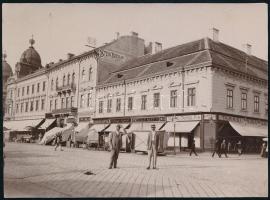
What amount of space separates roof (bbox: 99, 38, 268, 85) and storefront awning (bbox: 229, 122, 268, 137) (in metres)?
3.66

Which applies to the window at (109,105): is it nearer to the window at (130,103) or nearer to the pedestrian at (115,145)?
the window at (130,103)

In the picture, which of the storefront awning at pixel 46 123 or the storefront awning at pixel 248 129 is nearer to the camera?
the storefront awning at pixel 248 129

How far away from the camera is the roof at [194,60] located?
82.8 ft

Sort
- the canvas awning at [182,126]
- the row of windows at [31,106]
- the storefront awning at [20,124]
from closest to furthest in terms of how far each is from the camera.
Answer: the canvas awning at [182,126]
the storefront awning at [20,124]
the row of windows at [31,106]

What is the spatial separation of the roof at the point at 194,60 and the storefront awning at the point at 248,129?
12.0 ft

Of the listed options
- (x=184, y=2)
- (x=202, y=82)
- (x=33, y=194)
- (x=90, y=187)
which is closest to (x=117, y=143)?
(x=90, y=187)

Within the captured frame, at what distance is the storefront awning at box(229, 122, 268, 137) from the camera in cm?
2339

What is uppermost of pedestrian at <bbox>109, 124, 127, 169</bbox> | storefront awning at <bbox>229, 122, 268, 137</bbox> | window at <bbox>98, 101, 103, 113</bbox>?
window at <bbox>98, 101, 103, 113</bbox>

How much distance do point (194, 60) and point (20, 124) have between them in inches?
811

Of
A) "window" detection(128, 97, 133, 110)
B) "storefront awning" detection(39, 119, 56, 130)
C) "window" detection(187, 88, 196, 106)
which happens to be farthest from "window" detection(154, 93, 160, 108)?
"storefront awning" detection(39, 119, 56, 130)

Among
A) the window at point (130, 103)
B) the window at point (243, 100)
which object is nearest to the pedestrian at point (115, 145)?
the window at point (243, 100)

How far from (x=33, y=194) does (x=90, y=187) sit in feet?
4.43

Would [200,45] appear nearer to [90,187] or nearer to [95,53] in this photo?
[95,53]

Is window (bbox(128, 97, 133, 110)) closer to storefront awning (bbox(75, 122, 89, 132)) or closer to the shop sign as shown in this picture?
the shop sign
